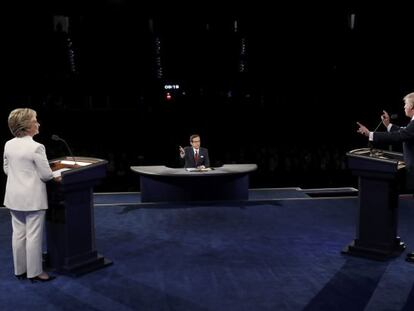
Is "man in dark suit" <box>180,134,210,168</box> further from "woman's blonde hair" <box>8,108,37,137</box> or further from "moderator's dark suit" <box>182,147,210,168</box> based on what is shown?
"woman's blonde hair" <box>8,108,37,137</box>

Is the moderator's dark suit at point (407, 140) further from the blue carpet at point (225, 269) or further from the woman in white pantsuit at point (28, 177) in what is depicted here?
the woman in white pantsuit at point (28, 177)

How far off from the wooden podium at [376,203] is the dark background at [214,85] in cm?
452

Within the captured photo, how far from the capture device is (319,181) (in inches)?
311

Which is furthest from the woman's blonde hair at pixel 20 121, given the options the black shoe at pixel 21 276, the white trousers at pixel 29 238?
the black shoe at pixel 21 276

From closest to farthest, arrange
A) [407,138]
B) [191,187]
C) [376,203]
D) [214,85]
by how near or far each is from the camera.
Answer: [407,138], [376,203], [191,187], [214,85]

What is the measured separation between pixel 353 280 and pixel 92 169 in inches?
75.8

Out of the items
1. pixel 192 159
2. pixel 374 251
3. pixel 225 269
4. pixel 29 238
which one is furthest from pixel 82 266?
pixel 192 159

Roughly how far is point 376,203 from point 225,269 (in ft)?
4.02

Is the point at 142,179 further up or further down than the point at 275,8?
further down

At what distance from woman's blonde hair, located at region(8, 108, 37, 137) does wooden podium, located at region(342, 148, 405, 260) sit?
2.27 meters

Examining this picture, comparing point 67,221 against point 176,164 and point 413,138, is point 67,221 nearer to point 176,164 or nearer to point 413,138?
point 413,138

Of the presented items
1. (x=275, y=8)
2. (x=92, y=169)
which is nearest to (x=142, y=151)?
(x=275, y=8)

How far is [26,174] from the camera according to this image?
3.01 metres

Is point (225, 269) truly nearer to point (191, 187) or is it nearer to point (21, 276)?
point (21, 276)
